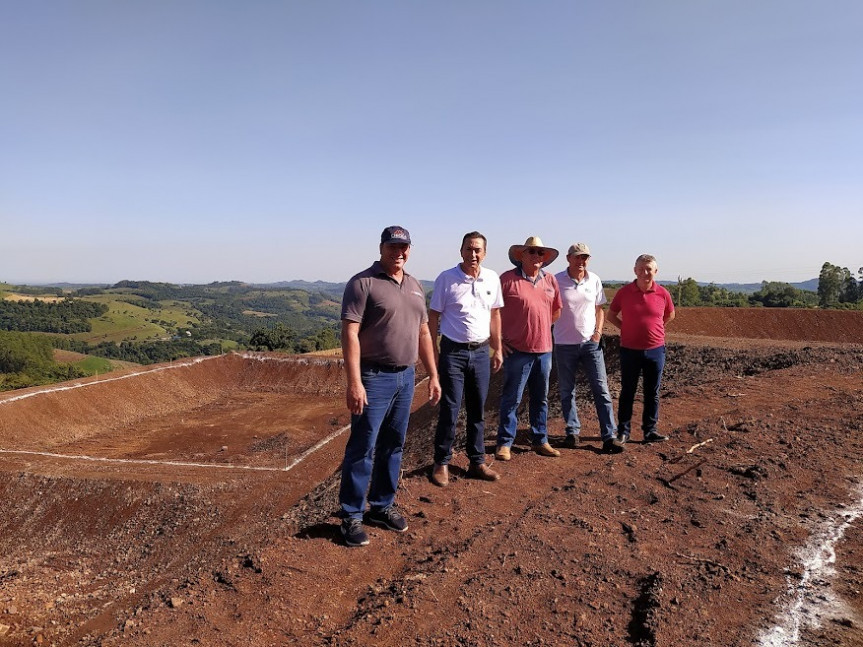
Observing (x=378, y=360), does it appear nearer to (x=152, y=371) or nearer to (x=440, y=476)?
(x=440, y=476)

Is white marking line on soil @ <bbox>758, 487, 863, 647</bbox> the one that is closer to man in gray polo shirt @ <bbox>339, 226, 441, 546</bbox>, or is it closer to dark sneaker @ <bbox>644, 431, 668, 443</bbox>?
dark sneaker @ <bbox>644, 431, 668, 443</bbox>

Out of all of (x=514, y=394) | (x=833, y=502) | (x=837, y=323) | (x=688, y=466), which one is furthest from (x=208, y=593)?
(x=837, y=323)

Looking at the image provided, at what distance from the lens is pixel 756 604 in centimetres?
254

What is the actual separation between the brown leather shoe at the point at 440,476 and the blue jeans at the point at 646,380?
221 centimetres

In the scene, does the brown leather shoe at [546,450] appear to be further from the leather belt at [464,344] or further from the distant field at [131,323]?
the distant field at [131,323]

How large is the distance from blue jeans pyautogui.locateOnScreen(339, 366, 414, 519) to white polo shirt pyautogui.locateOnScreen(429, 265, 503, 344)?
2.35ft

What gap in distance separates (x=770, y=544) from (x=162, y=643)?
139 inches

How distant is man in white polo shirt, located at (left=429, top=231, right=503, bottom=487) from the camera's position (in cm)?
391

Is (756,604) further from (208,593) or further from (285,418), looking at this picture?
(285,418)

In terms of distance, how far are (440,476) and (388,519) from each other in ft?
2.76

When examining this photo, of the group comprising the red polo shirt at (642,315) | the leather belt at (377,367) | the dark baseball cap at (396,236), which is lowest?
the leather belt at (377,367)

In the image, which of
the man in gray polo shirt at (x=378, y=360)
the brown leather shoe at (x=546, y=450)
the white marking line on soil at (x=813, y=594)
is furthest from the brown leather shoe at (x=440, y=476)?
the white marking line on soil at (x=813, y=594)

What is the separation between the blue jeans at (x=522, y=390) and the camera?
14.8 ft

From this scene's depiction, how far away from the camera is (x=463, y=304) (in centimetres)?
390
